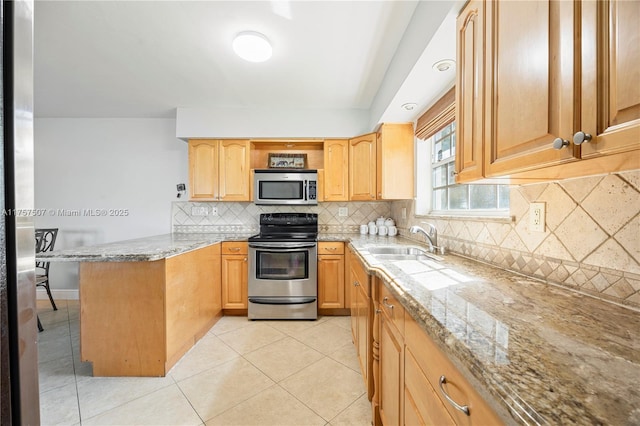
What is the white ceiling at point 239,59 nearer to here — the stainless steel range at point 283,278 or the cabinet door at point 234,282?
the stainless steel range at point 283,278

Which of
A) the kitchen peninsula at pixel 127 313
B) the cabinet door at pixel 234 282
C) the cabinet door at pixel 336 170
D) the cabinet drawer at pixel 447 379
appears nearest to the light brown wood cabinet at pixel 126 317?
the kitchen peninsula at pixel 127 313

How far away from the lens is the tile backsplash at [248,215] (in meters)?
3.33

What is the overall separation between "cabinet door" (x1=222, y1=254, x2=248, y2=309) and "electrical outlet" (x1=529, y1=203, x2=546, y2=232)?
2496 millimetres

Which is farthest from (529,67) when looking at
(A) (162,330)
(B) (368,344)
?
(A) (162,330)

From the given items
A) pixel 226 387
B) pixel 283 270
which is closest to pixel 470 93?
pixel 226 387

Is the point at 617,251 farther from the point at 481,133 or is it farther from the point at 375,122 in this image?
the point at 375,122

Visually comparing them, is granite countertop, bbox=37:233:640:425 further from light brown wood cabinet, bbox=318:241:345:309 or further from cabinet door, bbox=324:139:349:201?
cabinet door, bbox=324:139:349:201

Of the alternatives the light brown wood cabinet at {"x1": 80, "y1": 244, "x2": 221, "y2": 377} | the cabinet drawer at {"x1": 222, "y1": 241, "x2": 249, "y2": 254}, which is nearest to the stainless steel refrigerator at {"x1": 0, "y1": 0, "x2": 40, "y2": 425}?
the light brown wood cabinet at {"x1": 80, "y1": 244, "x2": 221, "y2": 377}

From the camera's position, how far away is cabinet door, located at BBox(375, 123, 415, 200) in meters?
2.59

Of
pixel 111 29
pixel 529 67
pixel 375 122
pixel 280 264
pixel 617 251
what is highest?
pixel 111 29

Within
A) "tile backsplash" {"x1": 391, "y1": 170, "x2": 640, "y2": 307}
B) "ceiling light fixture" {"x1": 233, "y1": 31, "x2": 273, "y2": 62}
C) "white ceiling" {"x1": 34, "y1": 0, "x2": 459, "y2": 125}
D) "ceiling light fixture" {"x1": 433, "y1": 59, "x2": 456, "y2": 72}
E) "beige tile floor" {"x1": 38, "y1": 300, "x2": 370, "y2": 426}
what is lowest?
"beige tile floor" {"x1": 38, "y1": 300, "x2": 370, "y2": 426}

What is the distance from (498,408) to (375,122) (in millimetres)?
2572

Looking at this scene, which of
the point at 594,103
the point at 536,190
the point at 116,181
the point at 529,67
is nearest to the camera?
the point at 594,103

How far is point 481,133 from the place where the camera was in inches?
36.6
